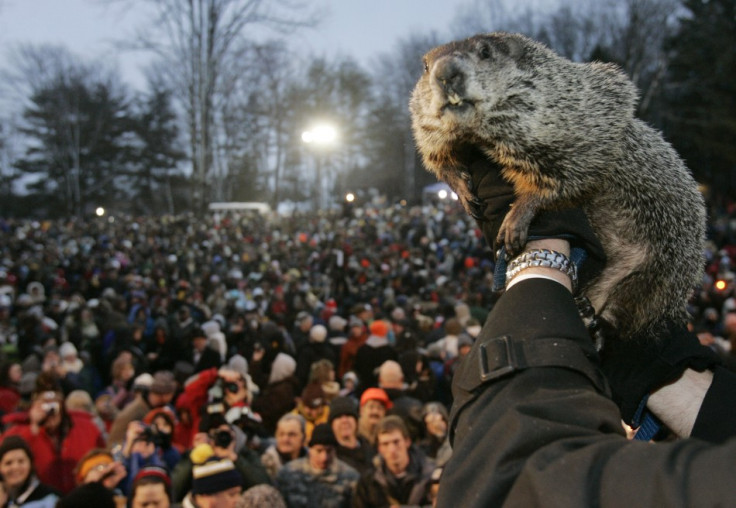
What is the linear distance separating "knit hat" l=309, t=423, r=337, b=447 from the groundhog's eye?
3609mm

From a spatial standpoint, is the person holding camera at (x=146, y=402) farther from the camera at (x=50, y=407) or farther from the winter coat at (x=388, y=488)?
the winter coat at (x=388, y=488)

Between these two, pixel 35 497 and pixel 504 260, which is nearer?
pixel 504 260

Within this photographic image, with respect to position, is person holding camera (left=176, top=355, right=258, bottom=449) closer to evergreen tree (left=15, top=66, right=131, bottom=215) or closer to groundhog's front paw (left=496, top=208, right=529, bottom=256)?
groundhog's front paw (left=496, top=208, right=529, bottom=256)

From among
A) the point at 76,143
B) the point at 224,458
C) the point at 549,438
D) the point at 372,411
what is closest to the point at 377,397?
the point at 372,411

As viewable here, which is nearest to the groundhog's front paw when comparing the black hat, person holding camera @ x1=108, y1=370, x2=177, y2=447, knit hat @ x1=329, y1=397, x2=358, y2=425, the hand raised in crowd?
the black hat

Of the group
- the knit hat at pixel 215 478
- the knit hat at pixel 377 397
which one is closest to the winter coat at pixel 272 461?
the knit hat at pixel 215 478

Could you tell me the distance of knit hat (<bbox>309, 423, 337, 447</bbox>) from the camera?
4859mm

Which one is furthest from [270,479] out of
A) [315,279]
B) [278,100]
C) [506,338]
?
[278,100]

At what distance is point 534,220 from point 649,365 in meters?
0.53

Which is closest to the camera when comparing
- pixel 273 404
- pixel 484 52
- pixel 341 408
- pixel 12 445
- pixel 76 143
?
pixel 484 52

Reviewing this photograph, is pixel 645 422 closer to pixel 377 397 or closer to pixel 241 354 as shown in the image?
pixel 377 397

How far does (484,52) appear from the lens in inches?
79.9

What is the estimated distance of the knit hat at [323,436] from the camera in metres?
4.86

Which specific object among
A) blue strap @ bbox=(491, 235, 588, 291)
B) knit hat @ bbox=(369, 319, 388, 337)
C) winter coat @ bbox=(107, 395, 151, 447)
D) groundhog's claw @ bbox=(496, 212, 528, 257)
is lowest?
winter coat @ bbox=(107, 395, 151, 447)
